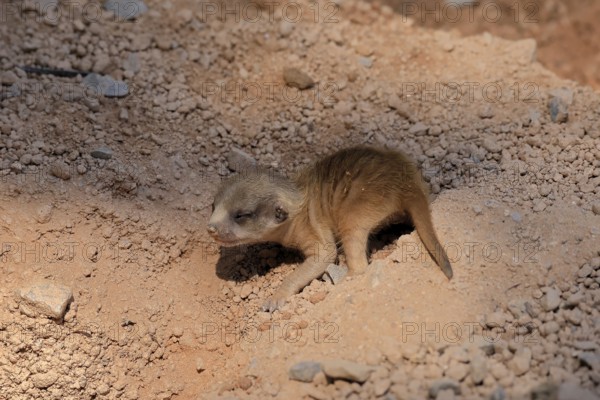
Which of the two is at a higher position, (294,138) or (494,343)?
(494,343)

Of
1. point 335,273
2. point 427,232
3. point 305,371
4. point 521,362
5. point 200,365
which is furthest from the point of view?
point 335,273

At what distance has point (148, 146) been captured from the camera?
442cm

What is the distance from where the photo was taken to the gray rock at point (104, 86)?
461 centimetres

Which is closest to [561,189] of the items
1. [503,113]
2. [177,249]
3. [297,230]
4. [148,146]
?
[503,113]

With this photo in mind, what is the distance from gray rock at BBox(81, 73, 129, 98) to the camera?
4605mm

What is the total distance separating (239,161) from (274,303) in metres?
1.03

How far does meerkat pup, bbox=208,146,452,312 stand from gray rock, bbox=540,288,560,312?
2.34 feet

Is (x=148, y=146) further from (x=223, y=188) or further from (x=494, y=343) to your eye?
(x=494, y=343)

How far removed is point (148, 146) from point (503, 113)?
2.19m

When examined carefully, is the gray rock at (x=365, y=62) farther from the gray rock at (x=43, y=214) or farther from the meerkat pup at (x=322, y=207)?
the gray rock at (x=43, y=214)

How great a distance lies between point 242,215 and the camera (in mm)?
3861

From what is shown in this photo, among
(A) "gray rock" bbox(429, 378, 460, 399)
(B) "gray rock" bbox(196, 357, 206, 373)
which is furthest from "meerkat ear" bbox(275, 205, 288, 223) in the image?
(A) "gray rock" bbox(429, 378, 460, 399)

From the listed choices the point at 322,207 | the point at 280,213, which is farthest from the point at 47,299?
the point at 322,207

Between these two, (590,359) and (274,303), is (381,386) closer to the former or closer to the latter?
(590,359)
